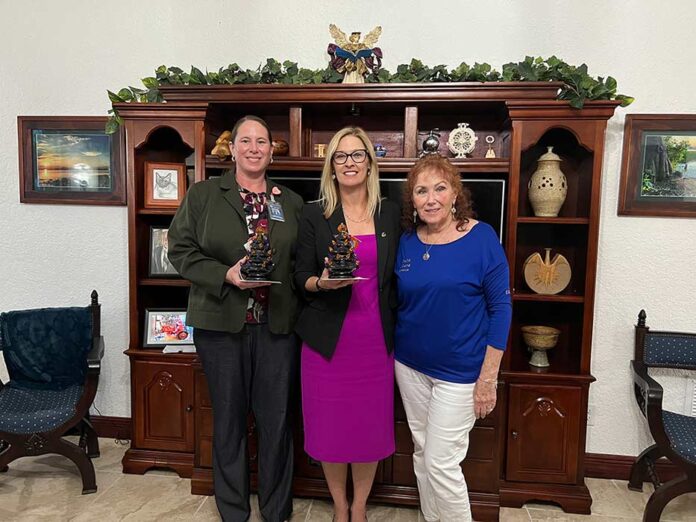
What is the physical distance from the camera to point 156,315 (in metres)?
2.66

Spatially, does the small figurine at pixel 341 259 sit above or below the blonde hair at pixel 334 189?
below

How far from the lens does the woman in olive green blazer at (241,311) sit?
194 centimetres

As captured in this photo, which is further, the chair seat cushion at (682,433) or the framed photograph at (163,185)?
the framed photograph at (163,185)

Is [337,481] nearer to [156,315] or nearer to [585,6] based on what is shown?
[156,315]

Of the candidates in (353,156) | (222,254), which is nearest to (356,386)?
(222,254)

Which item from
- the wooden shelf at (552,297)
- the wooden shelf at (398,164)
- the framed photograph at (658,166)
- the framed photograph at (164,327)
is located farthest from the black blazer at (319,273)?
the framed photograph at (658,166)

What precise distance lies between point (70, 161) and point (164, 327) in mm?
1198

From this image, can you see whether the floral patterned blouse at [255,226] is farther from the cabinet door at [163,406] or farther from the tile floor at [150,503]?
the tile floor at [150,503]

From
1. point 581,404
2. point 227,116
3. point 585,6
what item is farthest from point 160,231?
point 585,6

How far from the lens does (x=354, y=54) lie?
2.37 meters

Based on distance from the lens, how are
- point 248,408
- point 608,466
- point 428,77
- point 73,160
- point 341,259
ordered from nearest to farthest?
point 341,259 < point 248,408 < point 428,77 < point 608,466 < point 73,160

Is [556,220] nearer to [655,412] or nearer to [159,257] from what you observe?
[655,412]

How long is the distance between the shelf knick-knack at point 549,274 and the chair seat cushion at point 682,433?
787 millimetres

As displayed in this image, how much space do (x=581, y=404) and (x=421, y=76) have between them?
5.82 feet
